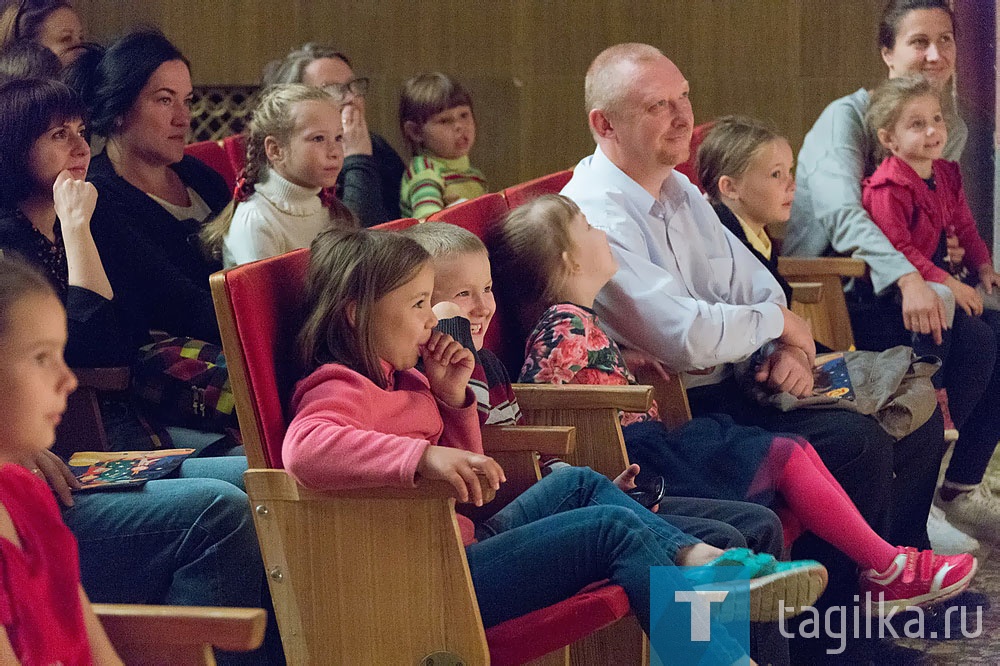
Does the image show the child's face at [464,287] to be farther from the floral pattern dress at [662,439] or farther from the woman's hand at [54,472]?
the woman's hand at [54,472]

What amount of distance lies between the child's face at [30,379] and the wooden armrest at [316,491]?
53 cm

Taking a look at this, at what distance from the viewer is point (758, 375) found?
8.46 ft

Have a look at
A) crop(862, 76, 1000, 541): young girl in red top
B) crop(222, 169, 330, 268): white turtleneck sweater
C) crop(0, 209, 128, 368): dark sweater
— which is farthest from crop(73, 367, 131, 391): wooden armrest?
crop(862, 76, 1000, 541): young girl in red top

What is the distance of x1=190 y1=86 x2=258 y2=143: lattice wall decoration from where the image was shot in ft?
14.8

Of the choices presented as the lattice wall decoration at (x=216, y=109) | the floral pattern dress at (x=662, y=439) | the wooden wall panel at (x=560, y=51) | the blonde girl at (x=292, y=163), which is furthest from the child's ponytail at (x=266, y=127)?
the wooden wall panel at (x=560, y=51)

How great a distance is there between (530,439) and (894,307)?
1655 millimetres

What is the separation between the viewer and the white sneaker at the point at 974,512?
3.15m

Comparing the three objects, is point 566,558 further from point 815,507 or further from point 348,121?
point 348,121

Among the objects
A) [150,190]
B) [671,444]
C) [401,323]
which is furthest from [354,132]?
[401,323]

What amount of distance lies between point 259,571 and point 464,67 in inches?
128

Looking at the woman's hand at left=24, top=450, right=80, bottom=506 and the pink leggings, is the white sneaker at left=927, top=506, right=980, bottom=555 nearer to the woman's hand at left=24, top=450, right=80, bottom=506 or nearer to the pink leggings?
the pink leggings

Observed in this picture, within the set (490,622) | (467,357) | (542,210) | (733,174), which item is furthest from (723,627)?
(733,174)

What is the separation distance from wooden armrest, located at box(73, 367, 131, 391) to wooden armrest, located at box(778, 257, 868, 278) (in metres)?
1.78

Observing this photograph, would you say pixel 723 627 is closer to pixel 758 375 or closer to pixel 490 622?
pixel 490 622
